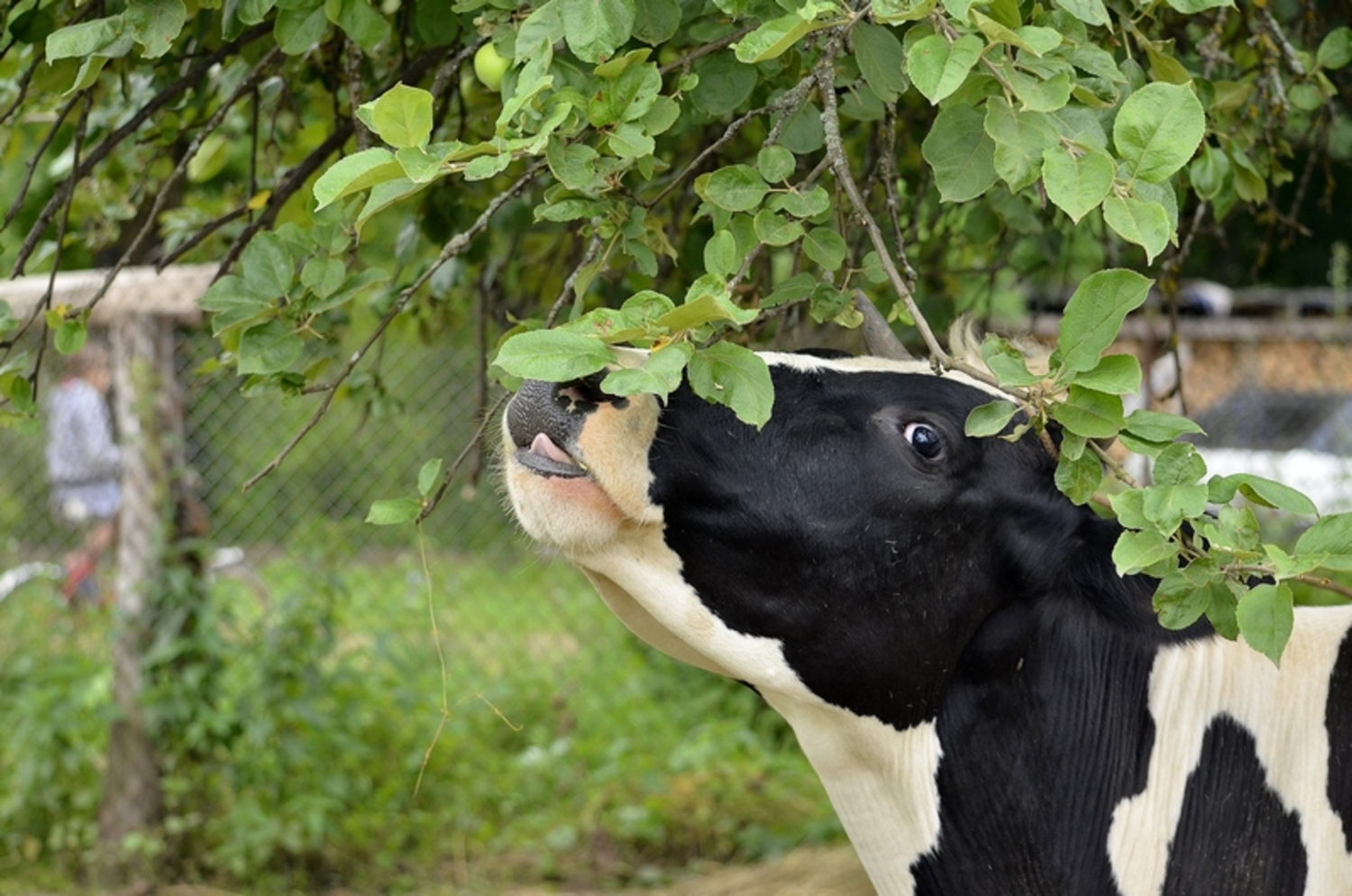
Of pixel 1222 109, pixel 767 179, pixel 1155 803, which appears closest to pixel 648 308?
pixel 767 179

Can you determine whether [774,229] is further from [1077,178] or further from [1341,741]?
[1341,741]

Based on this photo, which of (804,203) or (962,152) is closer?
(962,152)

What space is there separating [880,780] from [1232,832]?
520 millimetres

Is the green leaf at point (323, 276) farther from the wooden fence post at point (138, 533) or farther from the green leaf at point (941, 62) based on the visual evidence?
the wooden fence post at point (138, 533)

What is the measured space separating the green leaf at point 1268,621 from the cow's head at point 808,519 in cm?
60

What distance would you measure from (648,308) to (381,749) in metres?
4.55

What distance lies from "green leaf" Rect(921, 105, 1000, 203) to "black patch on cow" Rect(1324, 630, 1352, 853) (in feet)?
3.59

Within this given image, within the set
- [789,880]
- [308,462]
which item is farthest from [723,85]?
[308,462]

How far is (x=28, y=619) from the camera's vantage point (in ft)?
18.9

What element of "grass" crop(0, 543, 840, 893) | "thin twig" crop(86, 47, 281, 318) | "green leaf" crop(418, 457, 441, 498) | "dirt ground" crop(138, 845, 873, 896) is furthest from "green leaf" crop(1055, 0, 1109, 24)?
"grass" crop(0, 543, 840, 893)

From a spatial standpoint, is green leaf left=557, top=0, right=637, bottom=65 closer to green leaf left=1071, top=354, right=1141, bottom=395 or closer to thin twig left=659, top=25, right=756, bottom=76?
thin twig left=659, top=25, right=756, bottom=76

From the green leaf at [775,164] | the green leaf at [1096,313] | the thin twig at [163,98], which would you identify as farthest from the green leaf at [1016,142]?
the thin twig at [163,98]

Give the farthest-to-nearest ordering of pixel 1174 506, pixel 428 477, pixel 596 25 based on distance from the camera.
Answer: pixel 428 477
pixel 596 25
pixel 1174 506

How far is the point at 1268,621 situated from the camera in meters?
1.58
